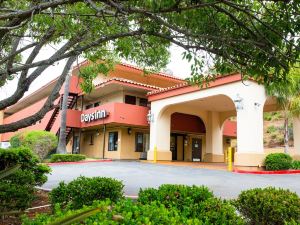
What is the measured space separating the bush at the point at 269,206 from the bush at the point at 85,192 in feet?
8.13

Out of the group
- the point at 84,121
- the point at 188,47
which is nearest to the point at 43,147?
the point at 84,121

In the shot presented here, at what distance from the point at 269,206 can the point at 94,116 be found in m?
23.0

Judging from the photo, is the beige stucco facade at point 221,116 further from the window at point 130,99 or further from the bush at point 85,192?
the bush at point 85,192

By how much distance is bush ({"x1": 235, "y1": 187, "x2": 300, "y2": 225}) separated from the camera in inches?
194

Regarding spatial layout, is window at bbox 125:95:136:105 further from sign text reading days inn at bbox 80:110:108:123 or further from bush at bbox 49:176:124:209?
bush at bbox 49:176:124:209

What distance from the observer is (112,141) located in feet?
93.5

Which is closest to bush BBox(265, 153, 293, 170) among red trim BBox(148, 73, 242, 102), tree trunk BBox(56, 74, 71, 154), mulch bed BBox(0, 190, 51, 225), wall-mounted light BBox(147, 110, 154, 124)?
red trim BBox(148, 73, 242, 102)

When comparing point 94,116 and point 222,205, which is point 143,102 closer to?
point 94,116

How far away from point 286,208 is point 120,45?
19.4 feet

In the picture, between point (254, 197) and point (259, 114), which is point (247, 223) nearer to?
point (254, 197)

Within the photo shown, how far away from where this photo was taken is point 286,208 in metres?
4.93

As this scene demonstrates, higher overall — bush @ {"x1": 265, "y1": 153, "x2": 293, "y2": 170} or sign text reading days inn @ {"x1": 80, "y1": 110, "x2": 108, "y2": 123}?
sign text reading days inn @ {"x1": 80, "y1": 110, "x2": 108, "y2": 123}

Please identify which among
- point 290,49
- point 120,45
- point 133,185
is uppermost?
point 120,45

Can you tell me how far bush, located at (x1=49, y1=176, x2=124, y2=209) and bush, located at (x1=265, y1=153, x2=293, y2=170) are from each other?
41.4ft
